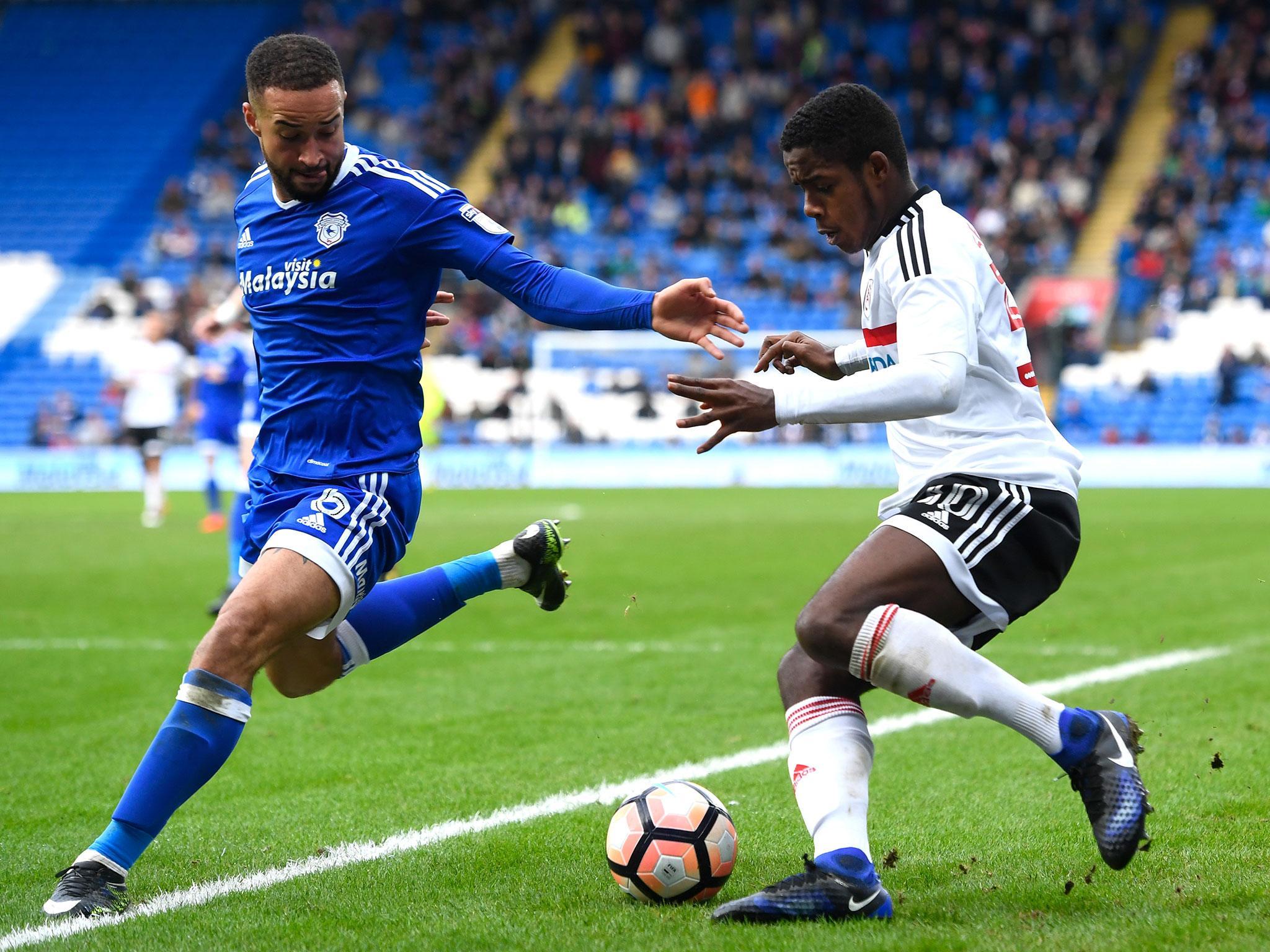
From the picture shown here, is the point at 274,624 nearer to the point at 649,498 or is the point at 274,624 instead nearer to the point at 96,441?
the point at 649,498

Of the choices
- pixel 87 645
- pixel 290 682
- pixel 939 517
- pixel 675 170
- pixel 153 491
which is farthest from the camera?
pixel 675 170

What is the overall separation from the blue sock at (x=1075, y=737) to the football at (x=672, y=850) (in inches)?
36.9

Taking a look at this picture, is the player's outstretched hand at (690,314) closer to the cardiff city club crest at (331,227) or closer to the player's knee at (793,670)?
the player's knee at (793,670)

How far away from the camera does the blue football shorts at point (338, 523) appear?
411cm

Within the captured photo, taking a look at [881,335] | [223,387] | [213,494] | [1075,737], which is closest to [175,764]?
[881,335]

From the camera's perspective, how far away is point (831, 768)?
3795mm

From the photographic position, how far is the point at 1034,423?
3980 millimetres

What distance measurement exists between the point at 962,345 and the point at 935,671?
0.79 m

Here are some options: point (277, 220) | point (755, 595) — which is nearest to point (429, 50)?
point (755, 595)

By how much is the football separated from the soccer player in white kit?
298 mm

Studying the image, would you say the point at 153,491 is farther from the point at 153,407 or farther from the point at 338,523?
the point at 338,523

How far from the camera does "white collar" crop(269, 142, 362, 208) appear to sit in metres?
4.41

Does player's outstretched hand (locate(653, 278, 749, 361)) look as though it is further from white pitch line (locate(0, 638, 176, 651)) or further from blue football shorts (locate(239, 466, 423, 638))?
white pitch line (locate(0, 638, 176, 651))

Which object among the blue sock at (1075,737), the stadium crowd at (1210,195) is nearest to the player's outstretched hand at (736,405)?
the blue sock at (1075,737)
